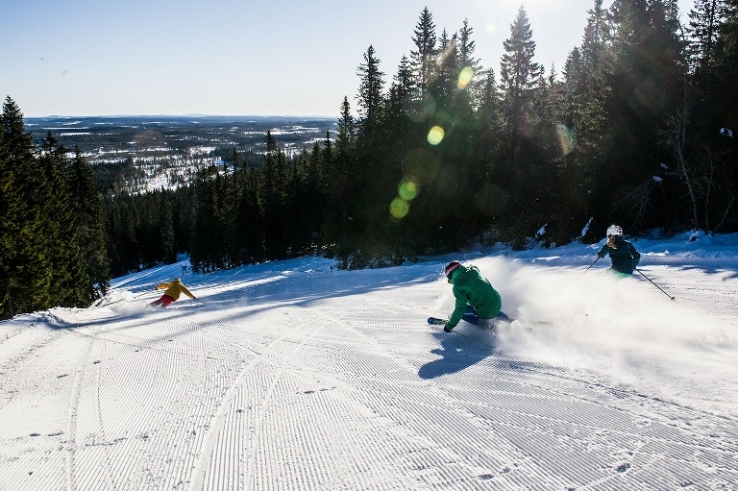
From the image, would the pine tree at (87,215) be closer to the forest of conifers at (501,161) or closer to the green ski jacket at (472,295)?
the forest of conifers at (501,161)

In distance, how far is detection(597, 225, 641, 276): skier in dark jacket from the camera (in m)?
9.09

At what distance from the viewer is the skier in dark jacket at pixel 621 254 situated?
909 centimetres

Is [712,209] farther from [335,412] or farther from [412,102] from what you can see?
[335,412]

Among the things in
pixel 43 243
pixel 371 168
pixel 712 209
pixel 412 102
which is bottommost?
pixel 43 243

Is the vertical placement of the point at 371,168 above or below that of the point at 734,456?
above

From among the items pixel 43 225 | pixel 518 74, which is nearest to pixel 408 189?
pixel 518 74

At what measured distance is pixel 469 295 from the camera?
741 cm

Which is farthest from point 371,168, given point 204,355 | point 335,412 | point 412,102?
point 335,412

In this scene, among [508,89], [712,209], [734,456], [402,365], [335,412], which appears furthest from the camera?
[508,89]

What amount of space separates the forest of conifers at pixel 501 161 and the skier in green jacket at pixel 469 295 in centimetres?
1649

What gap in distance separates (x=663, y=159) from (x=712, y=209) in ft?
11.8

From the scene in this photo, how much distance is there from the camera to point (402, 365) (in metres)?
6.09

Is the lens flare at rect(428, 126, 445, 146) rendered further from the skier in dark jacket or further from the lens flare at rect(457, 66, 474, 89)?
the skier in dark jacket

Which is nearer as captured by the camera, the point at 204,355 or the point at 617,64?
the point at 204,355
